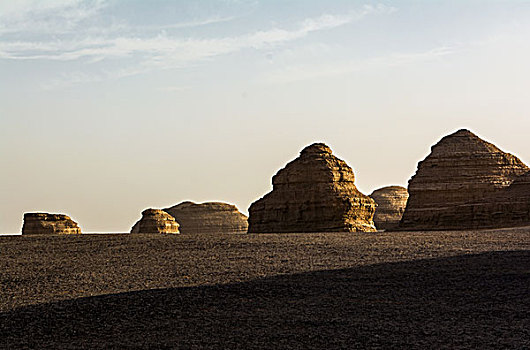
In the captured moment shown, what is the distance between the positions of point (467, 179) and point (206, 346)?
138ft

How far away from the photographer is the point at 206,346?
814cm

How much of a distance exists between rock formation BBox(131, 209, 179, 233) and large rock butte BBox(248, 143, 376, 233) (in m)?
32.5

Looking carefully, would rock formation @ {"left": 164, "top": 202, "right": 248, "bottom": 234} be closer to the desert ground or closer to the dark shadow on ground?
the desert ground

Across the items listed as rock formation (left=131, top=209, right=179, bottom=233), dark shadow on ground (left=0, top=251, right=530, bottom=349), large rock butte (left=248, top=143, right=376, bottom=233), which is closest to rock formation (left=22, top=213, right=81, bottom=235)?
rock formation (left=131, top=209, right=179, bottom=233)

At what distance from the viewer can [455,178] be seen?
1866 inches

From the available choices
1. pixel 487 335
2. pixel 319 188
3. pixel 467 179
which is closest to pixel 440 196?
pixel 467 179

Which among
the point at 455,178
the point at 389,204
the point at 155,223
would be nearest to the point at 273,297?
the point at 455,178

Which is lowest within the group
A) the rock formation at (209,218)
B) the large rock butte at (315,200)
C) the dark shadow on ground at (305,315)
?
the dark shadow on ground at (305,315)

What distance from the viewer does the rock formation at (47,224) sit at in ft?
192

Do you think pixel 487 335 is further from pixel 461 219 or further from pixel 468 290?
pixel 461 219

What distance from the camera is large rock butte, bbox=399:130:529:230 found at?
152 ft

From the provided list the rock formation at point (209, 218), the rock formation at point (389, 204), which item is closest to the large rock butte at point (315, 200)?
the rock formation at point (389, 204)

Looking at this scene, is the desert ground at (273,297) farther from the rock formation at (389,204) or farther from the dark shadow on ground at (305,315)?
the rock formation at (389,204)

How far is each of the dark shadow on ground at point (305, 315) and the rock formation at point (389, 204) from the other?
255 ft
